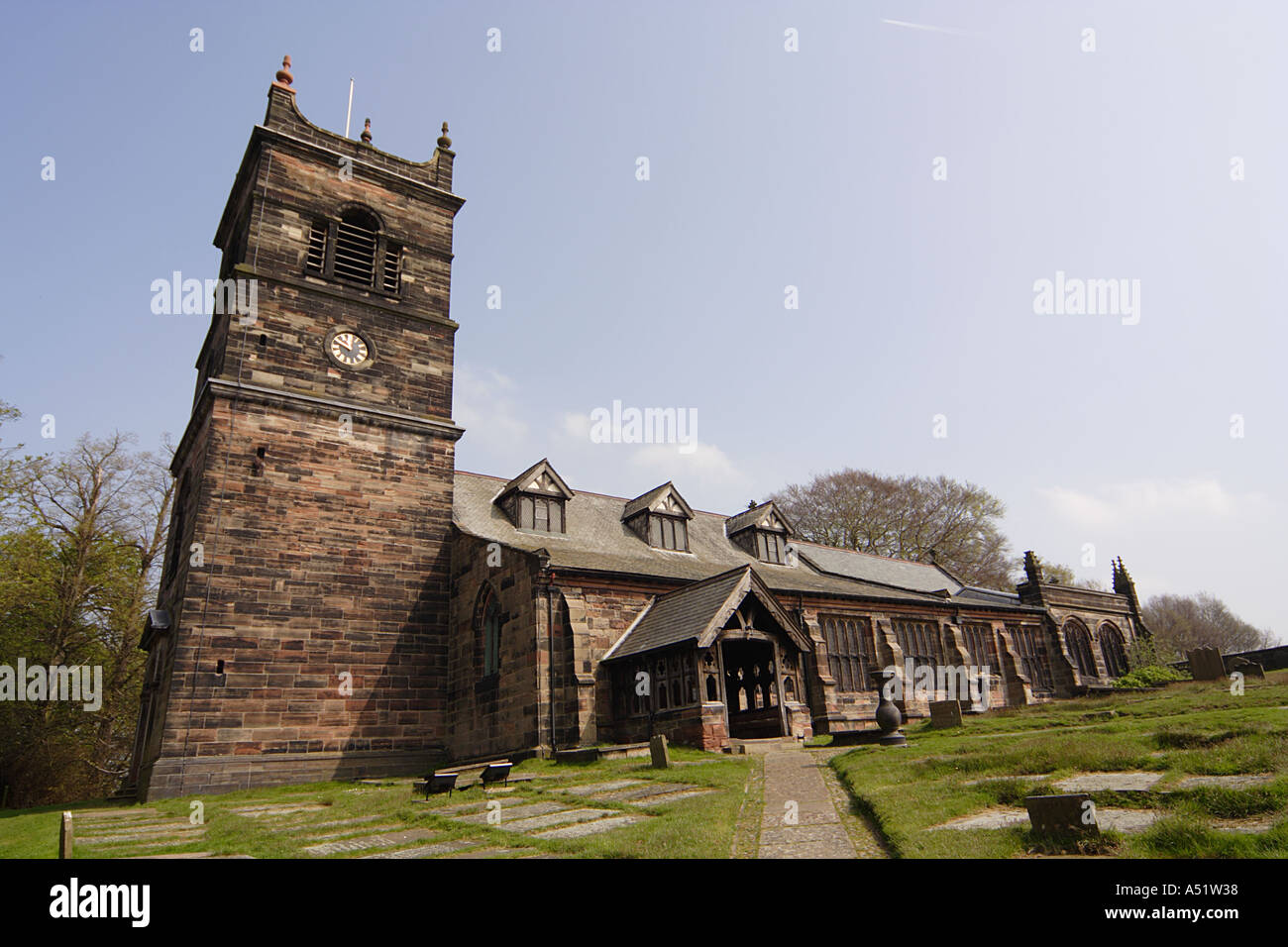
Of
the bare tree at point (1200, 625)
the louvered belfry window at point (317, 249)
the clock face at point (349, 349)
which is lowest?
the bare tree at point (1200, 625)

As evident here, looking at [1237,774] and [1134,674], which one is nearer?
[1237,774]

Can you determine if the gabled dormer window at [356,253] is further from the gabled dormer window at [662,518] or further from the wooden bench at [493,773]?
the wooden bench at [493,773]

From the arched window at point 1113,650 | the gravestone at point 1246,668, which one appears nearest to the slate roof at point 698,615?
the gravestone at point 1246,668

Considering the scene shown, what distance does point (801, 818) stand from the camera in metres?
7.90

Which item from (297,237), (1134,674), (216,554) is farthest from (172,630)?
(1134,674)

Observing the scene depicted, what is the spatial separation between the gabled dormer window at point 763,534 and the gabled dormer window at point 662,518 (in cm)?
336

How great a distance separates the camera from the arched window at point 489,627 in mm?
20984

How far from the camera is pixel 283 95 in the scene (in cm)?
2439

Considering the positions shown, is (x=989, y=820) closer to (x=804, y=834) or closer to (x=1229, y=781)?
(x=804, y=834)

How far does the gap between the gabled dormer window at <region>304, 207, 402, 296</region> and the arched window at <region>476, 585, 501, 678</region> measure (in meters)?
10.8

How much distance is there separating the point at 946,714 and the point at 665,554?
11.7 meters

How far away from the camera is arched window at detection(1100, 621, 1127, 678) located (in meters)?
35.6
